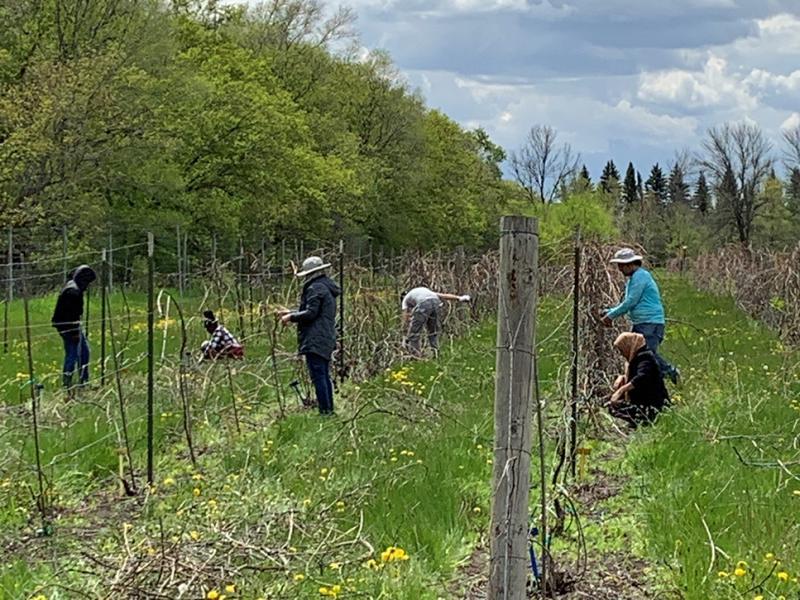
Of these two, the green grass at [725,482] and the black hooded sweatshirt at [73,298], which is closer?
the green grass at [725,482]

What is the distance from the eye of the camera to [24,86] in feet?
69.8

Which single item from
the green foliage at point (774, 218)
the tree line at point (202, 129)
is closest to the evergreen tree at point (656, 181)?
the green foliage at point (774, 218)

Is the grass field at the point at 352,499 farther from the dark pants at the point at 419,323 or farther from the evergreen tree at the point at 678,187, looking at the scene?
the evergreen tree at the point at 678,187

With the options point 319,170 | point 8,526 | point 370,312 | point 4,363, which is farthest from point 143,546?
point 319,170

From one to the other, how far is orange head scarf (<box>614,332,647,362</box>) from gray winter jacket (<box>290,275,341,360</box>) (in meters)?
2.70

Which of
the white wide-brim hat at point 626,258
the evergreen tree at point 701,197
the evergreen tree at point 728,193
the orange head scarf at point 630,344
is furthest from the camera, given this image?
the evergreen tree at point 701,197

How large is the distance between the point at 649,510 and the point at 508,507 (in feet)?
6.68

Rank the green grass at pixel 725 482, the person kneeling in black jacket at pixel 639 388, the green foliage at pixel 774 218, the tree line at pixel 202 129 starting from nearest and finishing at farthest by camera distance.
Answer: the green grass at pixel 725 482
the person kneeling in black jacket at pixel 639 388
the tree line at pixel 202 129
the green foliage at pixel 774 218

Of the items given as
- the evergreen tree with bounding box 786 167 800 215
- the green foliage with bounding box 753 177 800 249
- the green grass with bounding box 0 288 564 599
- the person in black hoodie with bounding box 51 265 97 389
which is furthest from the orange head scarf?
the evergreen tree with bounding box 786 167 800 215

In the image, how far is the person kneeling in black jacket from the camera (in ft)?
26.3

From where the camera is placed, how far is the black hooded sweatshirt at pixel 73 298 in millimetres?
10523

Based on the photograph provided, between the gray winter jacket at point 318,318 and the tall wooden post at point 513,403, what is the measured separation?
5237 mm

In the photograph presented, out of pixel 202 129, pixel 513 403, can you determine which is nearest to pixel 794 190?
pixel 202 129

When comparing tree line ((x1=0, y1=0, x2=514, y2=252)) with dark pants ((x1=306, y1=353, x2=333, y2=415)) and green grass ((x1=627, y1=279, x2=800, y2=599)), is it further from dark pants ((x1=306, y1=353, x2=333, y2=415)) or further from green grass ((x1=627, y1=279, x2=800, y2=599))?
green grass ((x1=627, y1=279, x2=800, y2=599))
